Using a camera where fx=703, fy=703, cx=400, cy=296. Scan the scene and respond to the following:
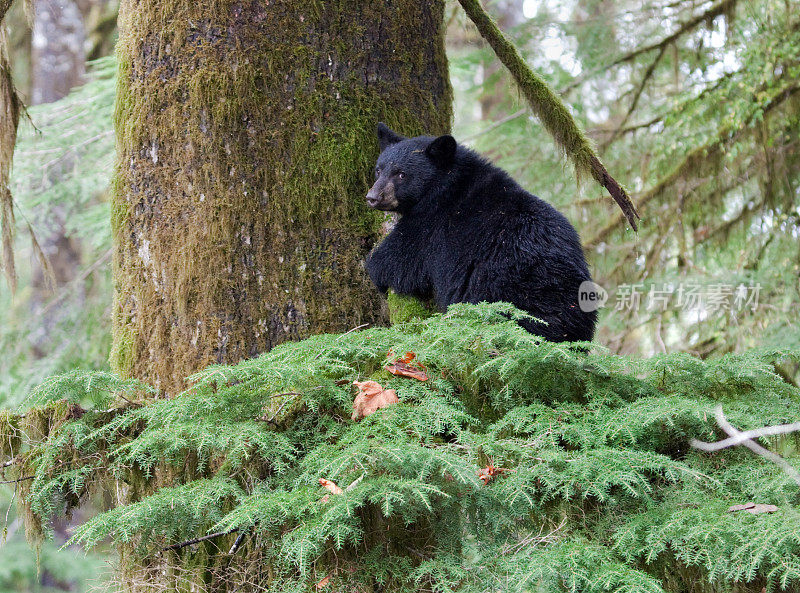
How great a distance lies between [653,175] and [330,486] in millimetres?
5468

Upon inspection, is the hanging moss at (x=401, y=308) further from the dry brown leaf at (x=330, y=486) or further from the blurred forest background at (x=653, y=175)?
the blurred forest background at (x=653, y=175)

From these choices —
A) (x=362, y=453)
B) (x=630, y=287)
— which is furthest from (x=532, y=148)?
(x=362, y=453)

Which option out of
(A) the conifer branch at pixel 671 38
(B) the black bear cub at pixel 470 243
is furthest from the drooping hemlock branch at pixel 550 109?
(A) the conifer branch at pixel 671 38

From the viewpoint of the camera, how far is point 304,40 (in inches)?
141

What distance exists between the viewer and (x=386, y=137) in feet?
12.6

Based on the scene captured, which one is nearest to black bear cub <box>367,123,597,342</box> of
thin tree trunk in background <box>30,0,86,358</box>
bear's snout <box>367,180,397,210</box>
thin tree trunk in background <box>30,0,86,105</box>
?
bear's snout <box>367,180,397,210</box>

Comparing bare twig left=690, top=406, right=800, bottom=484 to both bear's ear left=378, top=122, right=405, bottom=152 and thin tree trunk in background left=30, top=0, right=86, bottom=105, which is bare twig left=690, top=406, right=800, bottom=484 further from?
thin tree trunk in background left=30, top=0, right=86, bottom=105

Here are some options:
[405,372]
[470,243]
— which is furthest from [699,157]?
[405,372]

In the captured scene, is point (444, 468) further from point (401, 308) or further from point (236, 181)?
point (236, 181)

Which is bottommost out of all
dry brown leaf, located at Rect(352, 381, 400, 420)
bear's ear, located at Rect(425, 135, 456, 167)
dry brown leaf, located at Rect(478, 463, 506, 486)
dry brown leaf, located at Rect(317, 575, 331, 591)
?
dry brown leaf, located at Rect(317, 575, 331, 591)

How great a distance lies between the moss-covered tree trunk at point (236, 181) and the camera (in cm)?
329

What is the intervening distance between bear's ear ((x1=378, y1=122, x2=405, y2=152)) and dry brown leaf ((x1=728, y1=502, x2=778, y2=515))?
252cm

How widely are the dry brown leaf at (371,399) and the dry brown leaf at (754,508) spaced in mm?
1089

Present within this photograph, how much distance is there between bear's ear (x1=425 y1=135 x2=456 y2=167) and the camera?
3.96m
